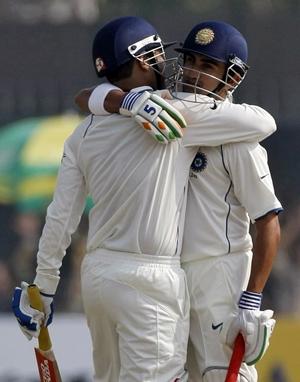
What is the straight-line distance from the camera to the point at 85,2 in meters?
9.52

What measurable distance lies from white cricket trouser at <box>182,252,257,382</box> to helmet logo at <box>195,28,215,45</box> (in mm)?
736

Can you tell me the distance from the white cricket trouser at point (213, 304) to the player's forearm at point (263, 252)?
10 centimetres

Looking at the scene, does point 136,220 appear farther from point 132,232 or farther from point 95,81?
point 95,81

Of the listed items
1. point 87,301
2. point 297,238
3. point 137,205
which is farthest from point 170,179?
point 297,238

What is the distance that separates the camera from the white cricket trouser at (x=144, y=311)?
5258 mm

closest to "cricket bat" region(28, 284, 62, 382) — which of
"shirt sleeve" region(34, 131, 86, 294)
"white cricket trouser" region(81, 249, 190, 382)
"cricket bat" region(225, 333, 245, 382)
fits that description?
"shirt sleeve" region(34, 131, 86, 294)

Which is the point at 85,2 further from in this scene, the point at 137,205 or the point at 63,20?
the point at 137,205

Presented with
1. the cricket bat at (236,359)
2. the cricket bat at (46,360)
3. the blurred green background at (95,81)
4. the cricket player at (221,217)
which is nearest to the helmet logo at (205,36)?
the cricket player at (221,217)

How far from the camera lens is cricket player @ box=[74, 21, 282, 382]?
17.4 ft

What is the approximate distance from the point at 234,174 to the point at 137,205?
0.34 meters

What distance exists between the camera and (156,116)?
5148 millimetres

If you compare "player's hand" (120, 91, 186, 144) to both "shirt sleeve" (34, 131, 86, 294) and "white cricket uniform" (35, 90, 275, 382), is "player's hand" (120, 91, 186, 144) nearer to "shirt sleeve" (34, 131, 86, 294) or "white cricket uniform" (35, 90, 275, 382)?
"white cricket uniform" (35, 90, 275, 382)

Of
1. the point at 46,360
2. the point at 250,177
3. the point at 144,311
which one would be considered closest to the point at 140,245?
the point at 144,311

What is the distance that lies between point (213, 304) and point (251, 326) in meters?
0.18
